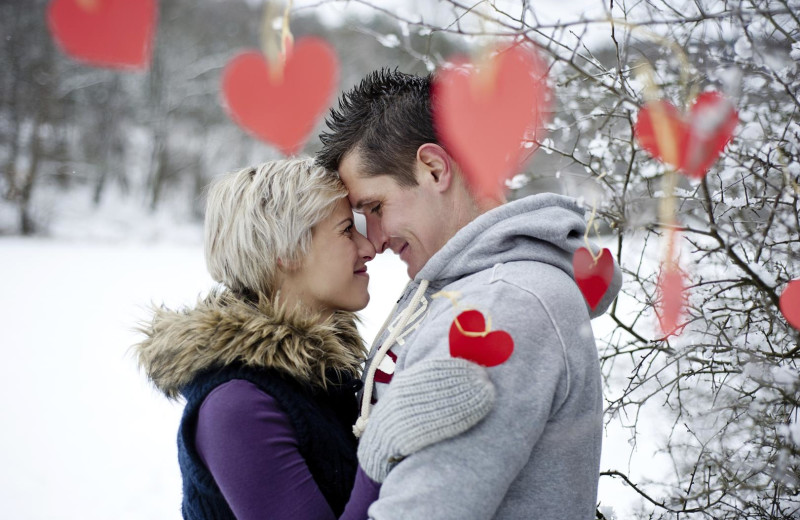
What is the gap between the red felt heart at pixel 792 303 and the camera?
1316mm

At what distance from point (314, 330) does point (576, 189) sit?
2.72 ft

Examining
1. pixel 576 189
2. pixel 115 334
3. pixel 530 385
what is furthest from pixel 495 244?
pixel 115 334

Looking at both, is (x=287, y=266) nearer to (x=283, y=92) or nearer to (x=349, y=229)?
(x=349, y=229)

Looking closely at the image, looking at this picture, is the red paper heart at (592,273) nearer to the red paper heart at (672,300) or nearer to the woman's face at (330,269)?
the red paper heart at (672,300)

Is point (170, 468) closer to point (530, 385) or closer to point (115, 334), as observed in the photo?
point (115, 334)

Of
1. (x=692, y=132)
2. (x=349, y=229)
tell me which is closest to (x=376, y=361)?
(x=349, y=229)

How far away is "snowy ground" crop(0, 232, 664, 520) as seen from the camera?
402 cm

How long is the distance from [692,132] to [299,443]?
1022 millimetres

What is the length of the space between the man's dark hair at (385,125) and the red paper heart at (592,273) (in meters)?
0.45

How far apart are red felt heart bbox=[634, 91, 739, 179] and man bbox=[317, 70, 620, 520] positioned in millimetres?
302

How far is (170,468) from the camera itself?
14.9 feet

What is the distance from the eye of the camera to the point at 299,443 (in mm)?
1352

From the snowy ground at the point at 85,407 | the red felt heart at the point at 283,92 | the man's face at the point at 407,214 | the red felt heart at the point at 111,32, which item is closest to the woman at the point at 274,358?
the man's face at the point at 407,214

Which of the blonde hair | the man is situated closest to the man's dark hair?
the man
